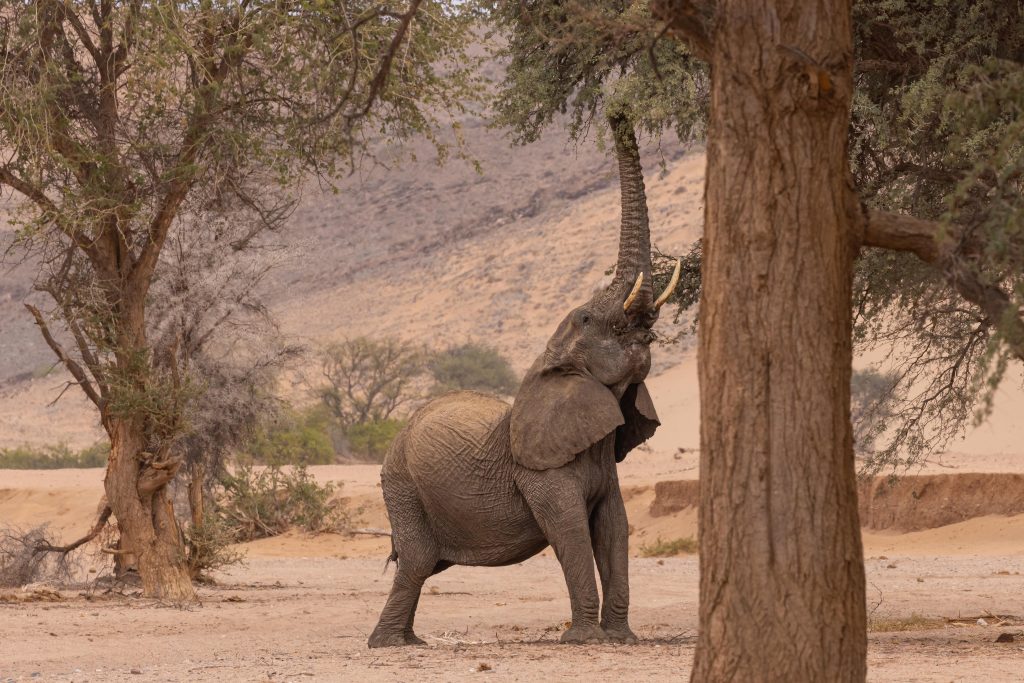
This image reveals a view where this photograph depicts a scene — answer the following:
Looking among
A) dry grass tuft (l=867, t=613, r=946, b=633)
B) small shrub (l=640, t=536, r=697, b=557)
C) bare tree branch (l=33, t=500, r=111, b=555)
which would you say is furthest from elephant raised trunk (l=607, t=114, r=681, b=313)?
small shrub (l=640, t=536, r=697, b=557)

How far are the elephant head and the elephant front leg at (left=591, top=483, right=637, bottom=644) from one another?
0.61 metres

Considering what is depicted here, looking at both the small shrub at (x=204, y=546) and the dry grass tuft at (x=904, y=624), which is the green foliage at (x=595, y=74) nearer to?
the dry grass tuft at (x=904, y=624)

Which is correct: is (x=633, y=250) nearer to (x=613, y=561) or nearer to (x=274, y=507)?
(x=613, y=561)

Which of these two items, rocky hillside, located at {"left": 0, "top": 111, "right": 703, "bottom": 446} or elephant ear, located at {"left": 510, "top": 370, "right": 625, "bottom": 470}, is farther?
rocky hillside, located at {"left": 0, "top": 111, "right": 703, "bottom": 446}

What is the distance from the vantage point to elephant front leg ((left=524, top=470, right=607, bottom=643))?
9562 millimetres

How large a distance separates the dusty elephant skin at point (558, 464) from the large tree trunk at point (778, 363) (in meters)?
3.84

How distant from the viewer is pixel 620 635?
9.70 m

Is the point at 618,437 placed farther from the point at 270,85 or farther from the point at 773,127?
the point at 270,85

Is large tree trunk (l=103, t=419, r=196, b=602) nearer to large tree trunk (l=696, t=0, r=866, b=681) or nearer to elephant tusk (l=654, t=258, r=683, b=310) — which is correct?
elephant tusk (l=654, t=258, r=683, b=310)

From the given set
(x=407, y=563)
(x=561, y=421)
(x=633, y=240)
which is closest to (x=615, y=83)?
(x=633, y=240)

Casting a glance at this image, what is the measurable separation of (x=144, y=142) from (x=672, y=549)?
10.9 m

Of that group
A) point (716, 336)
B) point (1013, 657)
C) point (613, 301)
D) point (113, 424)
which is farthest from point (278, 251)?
point (716, 336)

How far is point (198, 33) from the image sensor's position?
14148mm

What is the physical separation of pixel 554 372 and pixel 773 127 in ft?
15.5
